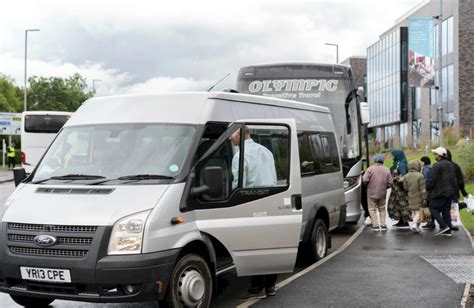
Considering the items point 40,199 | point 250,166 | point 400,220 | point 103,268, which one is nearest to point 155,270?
point 103,268

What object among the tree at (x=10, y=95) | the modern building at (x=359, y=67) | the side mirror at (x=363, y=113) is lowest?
the side mirror at (x=363, y=113)

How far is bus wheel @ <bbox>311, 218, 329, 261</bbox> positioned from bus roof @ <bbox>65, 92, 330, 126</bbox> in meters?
2.91

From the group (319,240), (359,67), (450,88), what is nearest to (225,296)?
(319,240)

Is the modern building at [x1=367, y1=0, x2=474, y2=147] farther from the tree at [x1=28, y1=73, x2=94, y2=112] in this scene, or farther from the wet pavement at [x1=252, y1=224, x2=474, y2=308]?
the tree at [x1=28, y1=73, x2=94, y2=112]

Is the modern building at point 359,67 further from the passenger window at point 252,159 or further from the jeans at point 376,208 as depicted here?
the passenger window at point 252,159

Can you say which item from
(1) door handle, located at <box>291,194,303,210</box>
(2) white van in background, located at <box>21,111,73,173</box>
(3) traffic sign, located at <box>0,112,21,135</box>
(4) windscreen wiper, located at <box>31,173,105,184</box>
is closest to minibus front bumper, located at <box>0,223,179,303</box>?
(4) windscreen wiper, located at <box>31,173,105,184</box>

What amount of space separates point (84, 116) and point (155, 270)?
2.26 m

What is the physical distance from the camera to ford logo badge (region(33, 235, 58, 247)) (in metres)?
5.32

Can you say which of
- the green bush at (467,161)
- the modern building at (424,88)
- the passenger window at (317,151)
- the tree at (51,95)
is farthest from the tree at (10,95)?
the passenger window at (317,151)

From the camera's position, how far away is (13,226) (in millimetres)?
5578

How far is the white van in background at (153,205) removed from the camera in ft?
17.3

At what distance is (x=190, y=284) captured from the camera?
5695mm

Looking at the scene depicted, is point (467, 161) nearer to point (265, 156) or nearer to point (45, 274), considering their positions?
point (265, 156)

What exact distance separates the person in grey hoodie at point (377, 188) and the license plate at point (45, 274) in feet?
28.2
